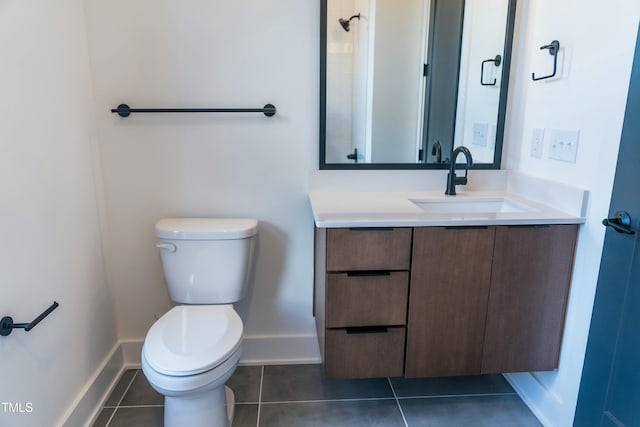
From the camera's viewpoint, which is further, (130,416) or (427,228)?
(130,416)

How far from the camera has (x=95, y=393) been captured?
1.83 metres

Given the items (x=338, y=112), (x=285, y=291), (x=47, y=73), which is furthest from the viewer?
(x=285, y=291)

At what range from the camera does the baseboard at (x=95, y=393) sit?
1.65 metres

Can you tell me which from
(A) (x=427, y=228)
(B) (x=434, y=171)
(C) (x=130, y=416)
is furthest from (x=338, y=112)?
(C) (x=130, y=416)

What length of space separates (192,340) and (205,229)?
0.48m

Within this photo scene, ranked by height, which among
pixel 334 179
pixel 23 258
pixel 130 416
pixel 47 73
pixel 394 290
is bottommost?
pixel 130 416

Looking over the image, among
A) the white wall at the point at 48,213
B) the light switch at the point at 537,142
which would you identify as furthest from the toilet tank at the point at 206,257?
the light switch at the point at 537,142

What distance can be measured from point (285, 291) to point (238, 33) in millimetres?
1232

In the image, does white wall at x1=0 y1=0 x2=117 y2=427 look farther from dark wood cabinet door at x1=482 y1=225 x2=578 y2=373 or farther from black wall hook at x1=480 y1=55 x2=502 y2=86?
black wall hook at x1=480 y1=55 x2=502 y2=86

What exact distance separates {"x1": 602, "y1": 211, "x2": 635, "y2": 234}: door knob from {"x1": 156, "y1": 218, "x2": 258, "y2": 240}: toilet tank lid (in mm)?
1337

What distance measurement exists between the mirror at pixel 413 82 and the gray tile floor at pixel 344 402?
1050 millimetres

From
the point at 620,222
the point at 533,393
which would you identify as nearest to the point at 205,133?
the point at 620,222

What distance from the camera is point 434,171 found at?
207cm

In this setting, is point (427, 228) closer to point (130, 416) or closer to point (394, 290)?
point (394, 290)
